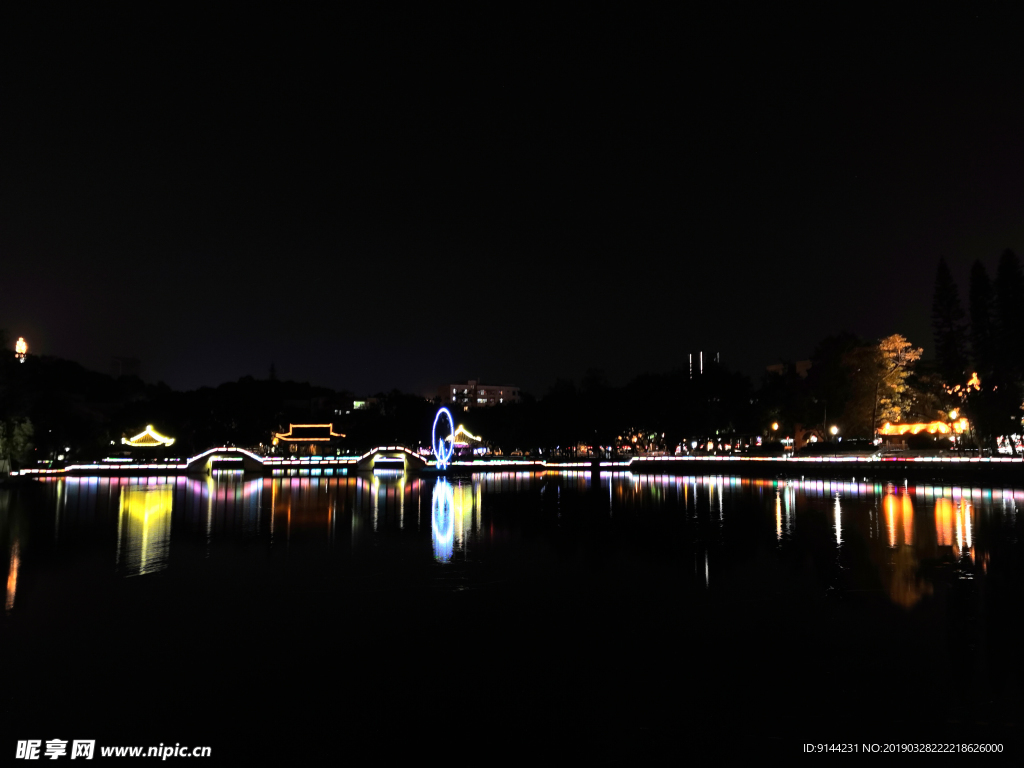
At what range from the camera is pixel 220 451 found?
178ft

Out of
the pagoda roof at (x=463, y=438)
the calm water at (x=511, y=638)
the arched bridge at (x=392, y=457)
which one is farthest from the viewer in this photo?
the pagoda roof at (x=463, y=438)

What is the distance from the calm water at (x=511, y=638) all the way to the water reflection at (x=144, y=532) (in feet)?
0.45

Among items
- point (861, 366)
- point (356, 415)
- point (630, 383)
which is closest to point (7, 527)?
point (861, 366)

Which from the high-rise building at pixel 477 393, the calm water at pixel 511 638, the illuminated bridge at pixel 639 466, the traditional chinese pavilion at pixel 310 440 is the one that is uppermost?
the high-rise building at pixel 477 393

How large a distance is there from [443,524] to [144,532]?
743 centimetres

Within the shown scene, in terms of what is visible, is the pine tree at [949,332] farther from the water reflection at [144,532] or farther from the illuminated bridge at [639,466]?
the water reflection at [144,532]

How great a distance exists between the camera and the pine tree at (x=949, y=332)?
45.4m

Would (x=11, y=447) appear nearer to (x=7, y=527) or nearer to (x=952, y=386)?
(x=7, y=527)

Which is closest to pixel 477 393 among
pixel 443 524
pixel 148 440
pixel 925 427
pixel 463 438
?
pixel 463 438

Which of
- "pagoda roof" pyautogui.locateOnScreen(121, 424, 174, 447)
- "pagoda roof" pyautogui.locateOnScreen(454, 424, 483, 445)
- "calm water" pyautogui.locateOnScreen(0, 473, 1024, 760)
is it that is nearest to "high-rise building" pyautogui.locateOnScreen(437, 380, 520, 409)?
"pagoda roof" pyautogui.locateOnScreen(454, 424, 483, 445)

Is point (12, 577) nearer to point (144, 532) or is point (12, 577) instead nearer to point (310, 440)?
point (144, 532)

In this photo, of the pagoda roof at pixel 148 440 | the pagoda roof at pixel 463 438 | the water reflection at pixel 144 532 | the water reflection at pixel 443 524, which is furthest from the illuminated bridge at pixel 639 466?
the water reflection at pixel 144 532

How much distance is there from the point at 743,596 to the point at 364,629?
527 centimetres

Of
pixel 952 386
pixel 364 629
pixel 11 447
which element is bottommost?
pixel 364 629
